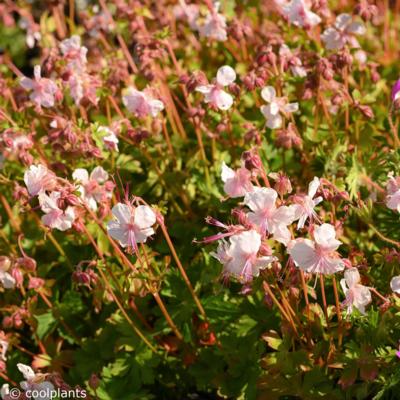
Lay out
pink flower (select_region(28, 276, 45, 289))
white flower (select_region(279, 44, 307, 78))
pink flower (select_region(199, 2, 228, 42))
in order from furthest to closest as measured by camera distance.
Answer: pink flower (select_region(199, 2, 228, 42)) < white flower (select_region(279, 44, 307, 78)) < pink flower (select_region(28, 276, 45, 289))

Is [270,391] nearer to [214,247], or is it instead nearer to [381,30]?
[214,247]

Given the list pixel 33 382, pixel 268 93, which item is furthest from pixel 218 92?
pixel 33 382

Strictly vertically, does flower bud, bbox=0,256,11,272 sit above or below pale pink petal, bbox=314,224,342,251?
below

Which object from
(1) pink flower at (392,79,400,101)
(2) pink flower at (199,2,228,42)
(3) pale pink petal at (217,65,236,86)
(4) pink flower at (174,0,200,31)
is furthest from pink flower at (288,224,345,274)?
(4) pink flower at (174,0,200,31)

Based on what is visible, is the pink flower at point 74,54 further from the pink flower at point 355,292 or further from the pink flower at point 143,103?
the pink flower at point 355,292

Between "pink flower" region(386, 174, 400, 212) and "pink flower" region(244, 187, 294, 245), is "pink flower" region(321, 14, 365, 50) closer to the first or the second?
"pink flower" region(386, 174, 400, 212)

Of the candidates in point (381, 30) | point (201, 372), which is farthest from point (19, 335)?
point (381, 30)

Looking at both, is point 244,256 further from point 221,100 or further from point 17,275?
point 17,275
